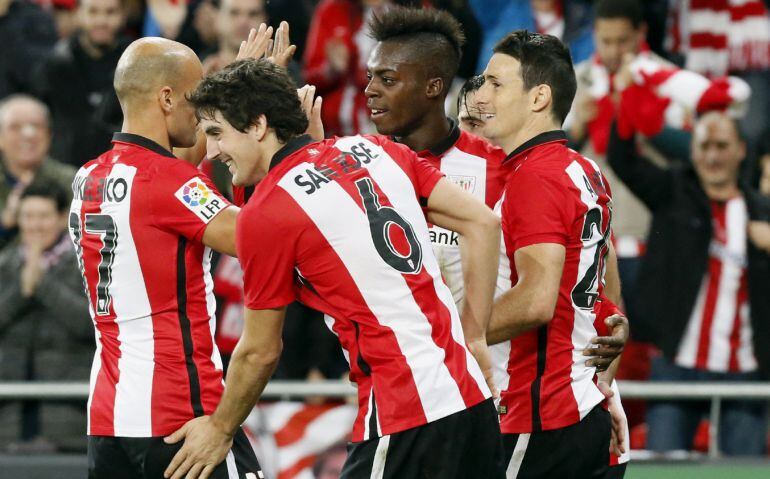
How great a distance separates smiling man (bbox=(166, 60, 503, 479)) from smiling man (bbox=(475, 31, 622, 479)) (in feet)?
0.71

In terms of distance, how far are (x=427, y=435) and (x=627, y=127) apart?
367cm

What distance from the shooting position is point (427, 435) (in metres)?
3.74

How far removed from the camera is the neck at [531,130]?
4328mm

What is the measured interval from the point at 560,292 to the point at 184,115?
135 cm

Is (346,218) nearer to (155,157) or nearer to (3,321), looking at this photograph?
(155,157)

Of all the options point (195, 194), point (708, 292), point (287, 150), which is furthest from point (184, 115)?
point (708, 292)

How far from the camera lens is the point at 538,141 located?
429 cm

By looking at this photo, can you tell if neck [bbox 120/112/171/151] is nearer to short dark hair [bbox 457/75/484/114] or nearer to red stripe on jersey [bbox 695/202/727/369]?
short dark hair [bbox 457/75/484/114]

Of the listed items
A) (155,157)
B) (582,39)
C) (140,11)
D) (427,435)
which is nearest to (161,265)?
(155,157)

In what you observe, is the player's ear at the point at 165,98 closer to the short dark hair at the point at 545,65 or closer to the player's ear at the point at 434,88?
the player's ear at the point at 434,88

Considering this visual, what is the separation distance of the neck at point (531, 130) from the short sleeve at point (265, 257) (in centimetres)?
98

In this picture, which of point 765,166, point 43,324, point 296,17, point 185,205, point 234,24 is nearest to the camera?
point 185,205

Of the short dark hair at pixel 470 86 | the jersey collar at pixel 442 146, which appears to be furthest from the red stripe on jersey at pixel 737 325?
the jersey collar at pixel 442 146

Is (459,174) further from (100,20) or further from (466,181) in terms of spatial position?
(100,20)
